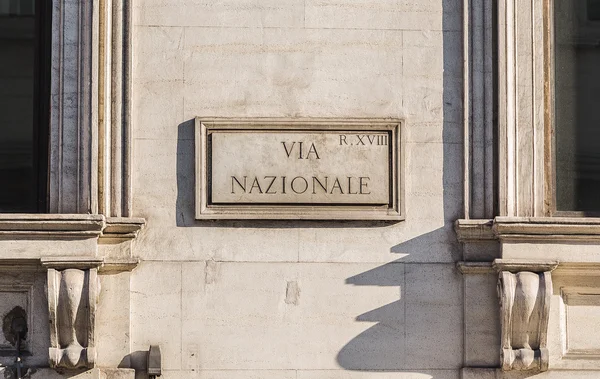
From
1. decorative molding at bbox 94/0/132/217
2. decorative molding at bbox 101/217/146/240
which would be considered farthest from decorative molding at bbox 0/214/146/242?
decorative molding at bbox 94/0/132/217

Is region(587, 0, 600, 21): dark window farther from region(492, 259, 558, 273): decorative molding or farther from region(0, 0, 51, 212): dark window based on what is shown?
region(0, 0, 51, 212): dark window

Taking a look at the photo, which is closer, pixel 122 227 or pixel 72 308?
pixel 72 308

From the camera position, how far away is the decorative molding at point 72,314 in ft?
44.1

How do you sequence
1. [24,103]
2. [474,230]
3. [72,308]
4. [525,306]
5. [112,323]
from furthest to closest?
[24,103] → [474,230] → [112,323] → [525,306] → [72,308]

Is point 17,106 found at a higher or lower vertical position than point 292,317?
higher

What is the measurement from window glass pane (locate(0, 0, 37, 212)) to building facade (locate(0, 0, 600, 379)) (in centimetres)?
3

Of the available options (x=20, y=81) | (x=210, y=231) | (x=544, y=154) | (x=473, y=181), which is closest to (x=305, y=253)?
(x=210, y=231)

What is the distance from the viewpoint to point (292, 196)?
13938 mm

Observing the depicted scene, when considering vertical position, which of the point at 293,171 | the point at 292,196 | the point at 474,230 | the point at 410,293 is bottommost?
the point at 410,293

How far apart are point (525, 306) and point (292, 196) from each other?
2.75 metres

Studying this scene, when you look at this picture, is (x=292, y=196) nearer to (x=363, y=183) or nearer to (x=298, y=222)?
(x=298, y=222)

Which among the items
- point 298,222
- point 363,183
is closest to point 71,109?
point 298,222

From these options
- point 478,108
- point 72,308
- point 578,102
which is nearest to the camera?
point 72,308

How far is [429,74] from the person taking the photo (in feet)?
46.8
